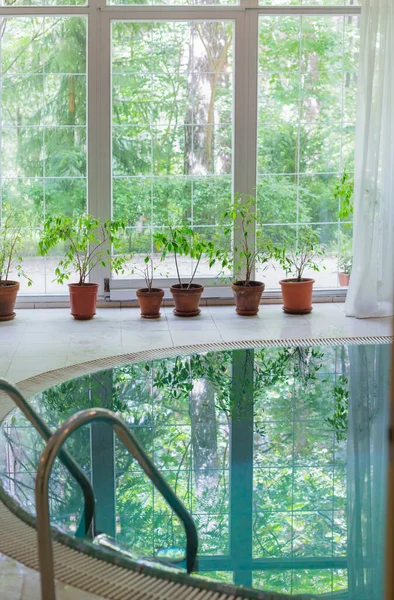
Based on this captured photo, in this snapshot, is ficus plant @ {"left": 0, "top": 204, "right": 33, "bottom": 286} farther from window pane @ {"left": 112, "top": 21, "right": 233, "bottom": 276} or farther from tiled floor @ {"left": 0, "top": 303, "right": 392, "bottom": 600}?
window pane @ {"left": 112, "top": 21, "right": 233, "bottom": 276}

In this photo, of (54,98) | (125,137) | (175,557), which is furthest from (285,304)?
(175,557)

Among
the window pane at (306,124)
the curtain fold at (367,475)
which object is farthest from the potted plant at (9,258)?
the curtain fold at (367,475)

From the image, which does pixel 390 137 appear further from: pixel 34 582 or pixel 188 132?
pixel 34 582

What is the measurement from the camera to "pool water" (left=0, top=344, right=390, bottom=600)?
9.27ft

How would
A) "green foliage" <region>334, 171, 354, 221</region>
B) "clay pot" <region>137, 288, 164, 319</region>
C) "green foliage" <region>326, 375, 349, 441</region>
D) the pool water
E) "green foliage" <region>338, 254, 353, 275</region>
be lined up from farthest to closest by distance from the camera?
"green foliage" <region>338, 254, 353, 275</region> → "green foliage" <region>334, 171, 354, 221</region> → "clay pot" <region>137, 288, 164, 319</region> → "green foliage" <region>326, 375, 349, 441</region> → the pool water

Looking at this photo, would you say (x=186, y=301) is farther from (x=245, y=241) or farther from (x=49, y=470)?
(x=49, y=470)

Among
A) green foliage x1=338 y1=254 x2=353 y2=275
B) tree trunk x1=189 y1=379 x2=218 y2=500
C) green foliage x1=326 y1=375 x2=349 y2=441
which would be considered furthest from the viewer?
green foliage x1=338 y1=254 x2=353 y2=275

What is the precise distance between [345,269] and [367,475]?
395 centimetres

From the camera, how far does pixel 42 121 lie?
6.84 metres

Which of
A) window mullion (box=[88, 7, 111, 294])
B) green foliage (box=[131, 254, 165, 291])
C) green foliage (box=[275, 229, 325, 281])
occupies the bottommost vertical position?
green foliage (box=[131, 254, 165, 291])

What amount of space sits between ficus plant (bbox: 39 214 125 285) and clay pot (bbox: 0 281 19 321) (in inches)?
13.6

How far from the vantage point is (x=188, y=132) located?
22.9 feet

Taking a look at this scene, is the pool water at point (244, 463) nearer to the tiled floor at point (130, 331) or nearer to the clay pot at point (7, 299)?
the tiled floor at point (130, 331)

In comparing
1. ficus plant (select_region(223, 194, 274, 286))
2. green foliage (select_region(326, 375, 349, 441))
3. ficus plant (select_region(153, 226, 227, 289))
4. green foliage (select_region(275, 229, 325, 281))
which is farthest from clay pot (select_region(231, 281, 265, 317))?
green foliage (select_region(326, 375, 349, 441))
